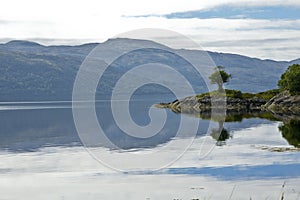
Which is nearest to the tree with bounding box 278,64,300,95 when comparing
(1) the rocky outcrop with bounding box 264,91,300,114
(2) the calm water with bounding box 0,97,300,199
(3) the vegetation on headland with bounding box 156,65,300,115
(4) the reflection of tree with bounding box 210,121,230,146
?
(3) the vegetation on headland with bounding box 156,65,300,115

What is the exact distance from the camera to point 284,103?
589 feet

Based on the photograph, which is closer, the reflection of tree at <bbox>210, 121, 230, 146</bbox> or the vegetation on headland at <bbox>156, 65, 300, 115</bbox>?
the reflection of tree at <bbox>210, 121, 230, 146</bbox>

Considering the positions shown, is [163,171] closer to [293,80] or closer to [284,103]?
[293,80]

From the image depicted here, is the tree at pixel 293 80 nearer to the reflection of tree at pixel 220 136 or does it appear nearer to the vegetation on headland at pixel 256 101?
the vegetation on headland at pixel 256 101

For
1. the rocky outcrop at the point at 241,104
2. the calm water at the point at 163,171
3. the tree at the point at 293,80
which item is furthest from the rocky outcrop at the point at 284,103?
the calm water at the point at 163,171

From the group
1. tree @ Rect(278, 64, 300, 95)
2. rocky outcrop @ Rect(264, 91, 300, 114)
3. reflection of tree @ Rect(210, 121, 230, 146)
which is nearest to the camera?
reflection of tree @ Rect(210, 121, 230, 146)

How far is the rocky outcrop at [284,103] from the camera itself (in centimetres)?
17400

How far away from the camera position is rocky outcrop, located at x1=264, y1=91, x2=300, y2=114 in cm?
17400

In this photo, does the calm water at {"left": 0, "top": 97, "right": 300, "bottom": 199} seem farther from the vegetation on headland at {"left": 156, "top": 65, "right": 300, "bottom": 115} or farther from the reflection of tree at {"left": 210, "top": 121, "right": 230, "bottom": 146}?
the vegetation on headland at {"left": 156, "top": 65, "right": 300, "bottom": 115}

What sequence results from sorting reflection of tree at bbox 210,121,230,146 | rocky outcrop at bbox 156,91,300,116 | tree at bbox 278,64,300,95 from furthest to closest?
rocky outcrop at bbox 156,91,300,116, tree at bbox 278,64,300,95, reflection of tree at bbox 210,121,230,146

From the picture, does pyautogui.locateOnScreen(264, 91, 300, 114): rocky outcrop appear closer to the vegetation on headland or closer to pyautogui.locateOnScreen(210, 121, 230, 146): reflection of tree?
the vegetation on headland

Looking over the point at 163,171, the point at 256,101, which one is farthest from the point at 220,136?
the point at 256,101

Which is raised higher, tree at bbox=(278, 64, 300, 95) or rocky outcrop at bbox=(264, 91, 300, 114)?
tree at bbox=(278, 64, 300, 95)

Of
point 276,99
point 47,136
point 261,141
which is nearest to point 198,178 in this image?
point 261,141
